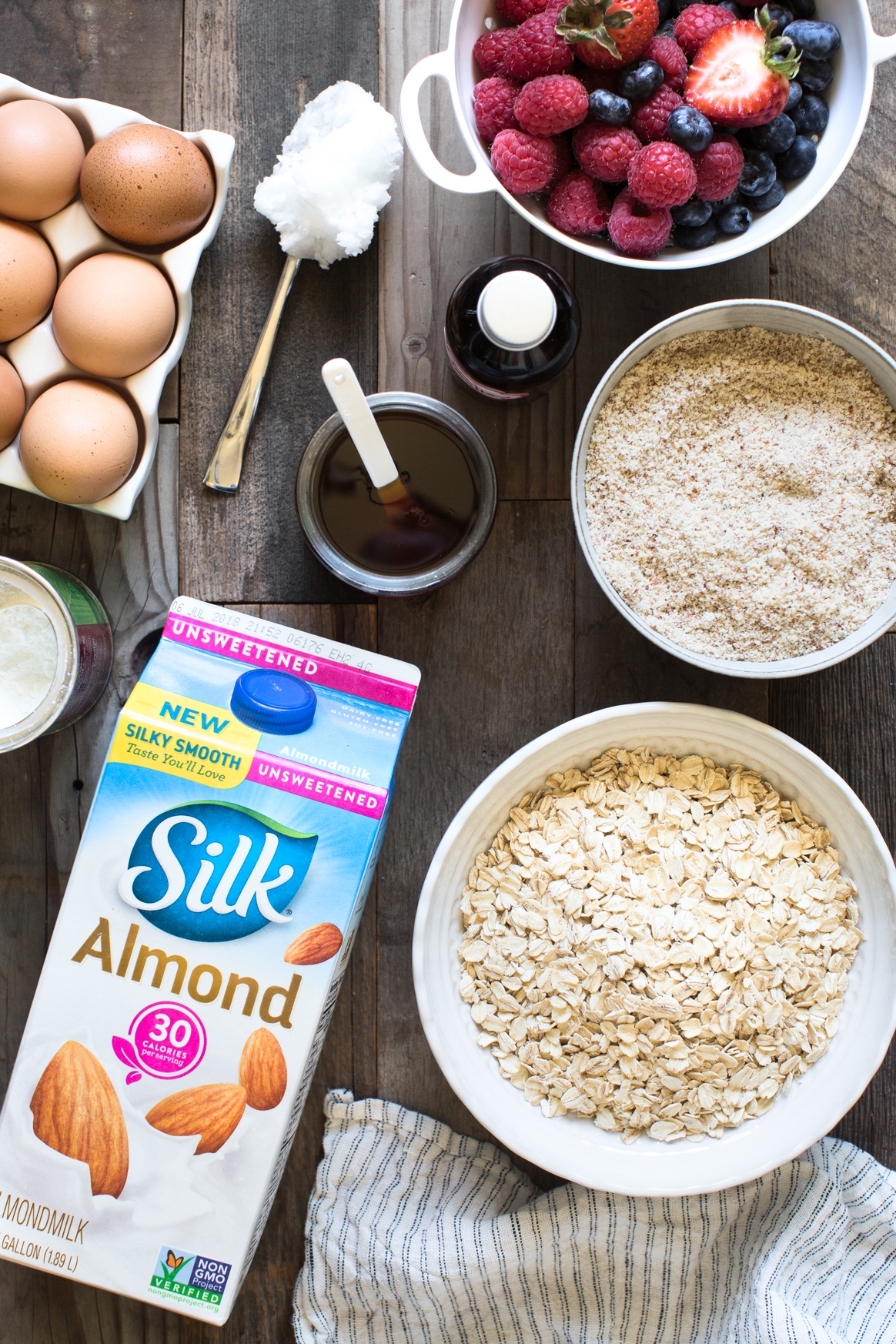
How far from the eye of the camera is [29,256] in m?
0.75

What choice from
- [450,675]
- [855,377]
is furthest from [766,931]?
[855,377]

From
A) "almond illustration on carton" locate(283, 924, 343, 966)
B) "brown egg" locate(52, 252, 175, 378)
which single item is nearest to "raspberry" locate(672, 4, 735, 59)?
"brown egg" locate(52, 252, 175, 378)

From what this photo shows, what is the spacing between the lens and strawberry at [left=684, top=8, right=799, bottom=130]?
2.17 ft

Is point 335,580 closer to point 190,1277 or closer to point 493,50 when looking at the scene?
point 493,50

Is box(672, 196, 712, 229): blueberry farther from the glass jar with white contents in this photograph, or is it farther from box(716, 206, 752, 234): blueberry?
the glass jar with white contents

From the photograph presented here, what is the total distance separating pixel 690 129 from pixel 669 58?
8 cm

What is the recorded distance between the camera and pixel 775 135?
69 cm

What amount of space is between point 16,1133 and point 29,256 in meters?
0.74

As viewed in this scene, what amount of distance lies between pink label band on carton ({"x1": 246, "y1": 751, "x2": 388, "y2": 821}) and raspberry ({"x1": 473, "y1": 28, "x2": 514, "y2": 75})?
0.59 meters

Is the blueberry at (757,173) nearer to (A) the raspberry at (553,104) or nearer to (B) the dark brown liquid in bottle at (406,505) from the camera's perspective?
(A) the raspberry at (553,104)

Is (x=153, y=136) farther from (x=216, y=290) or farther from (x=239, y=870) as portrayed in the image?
(x=239, y=870)

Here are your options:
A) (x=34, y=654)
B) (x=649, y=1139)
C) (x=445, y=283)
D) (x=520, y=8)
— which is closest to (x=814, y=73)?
(x=520, y=8)

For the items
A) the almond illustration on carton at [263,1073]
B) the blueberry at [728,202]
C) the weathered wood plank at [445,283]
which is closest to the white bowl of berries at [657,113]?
the blueberry at [728,202]

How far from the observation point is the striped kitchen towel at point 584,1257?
0.85 metres
